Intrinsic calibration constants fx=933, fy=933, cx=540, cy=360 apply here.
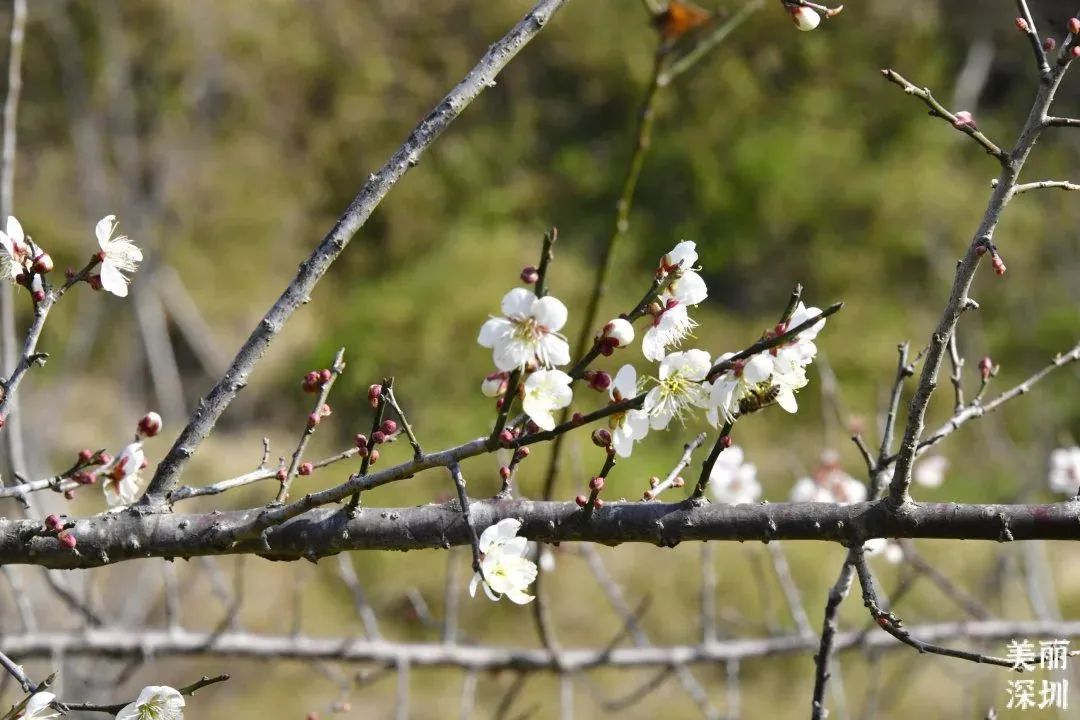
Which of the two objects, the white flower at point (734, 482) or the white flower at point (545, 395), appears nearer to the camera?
the white flower at point (545, 395)

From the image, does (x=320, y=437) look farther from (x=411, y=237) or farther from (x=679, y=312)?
(x=679, y=312)

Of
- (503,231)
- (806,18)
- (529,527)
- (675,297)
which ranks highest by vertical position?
(503,231)

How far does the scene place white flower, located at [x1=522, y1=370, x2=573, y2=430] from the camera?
0.45 metres

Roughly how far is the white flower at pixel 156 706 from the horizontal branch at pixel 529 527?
0.10m

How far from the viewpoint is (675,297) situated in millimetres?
521

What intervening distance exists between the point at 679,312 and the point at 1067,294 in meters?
2.45

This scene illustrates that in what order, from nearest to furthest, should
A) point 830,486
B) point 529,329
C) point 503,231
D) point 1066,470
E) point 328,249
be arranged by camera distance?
point 529,329
point 328,249
point 1066,470
point 830,486
point 503,231

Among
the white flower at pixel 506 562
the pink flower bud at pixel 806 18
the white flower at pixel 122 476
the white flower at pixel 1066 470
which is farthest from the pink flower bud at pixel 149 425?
the white flower at pixel 1066 470

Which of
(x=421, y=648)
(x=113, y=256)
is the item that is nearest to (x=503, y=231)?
(x=421, y=648)

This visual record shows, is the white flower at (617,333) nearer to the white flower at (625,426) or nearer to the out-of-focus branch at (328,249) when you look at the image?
the white flower at (625,426)

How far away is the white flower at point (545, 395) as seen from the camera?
17.8 inches

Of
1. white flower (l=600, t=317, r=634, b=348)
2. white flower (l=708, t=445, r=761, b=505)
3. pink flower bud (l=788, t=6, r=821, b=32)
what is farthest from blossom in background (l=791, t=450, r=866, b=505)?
white flower (l=600, t=317, r=634, b=348)

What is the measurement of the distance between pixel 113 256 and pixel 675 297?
15.2 inches

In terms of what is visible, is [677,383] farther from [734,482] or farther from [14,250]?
[734,482]
